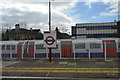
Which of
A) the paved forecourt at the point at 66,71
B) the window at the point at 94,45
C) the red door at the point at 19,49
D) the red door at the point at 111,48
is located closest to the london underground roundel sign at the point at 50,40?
the paved forecourt at the point at 66,71

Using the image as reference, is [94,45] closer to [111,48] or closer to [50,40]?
[111,48]

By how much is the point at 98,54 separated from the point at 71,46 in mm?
3118

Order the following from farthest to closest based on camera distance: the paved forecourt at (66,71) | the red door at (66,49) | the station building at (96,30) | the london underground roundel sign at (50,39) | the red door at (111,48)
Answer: the station building at (96,30)
the red door at (66,49)
the red door at (111,48)
the london underground roundel sign at (50,39)
the paved forecourt at (66,71)

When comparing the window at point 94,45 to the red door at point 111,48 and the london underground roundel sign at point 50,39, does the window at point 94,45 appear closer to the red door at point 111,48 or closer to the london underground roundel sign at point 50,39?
the red door at point 111,48

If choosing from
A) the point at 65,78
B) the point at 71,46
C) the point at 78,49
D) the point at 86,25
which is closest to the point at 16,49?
the point at 71,46

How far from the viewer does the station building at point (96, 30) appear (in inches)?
2864

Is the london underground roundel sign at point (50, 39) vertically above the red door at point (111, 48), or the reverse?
the london underground roundel sign at point (50, 39)

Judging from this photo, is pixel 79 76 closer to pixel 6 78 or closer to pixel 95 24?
pixel 6 78

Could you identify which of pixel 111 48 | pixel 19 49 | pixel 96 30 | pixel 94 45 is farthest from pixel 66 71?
pixel 96 30

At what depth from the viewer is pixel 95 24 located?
77688mm

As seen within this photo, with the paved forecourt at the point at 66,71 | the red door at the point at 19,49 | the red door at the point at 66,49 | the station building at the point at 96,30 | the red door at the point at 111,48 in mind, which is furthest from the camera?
the station building at the point at 96,30

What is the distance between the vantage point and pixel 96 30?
248ft

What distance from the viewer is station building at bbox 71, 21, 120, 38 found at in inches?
2864

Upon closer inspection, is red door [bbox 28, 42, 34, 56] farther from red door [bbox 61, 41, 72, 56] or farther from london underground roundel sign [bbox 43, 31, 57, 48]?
london underground roundel sign [bbox 43, 31, 57, 48]
